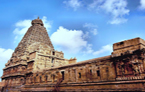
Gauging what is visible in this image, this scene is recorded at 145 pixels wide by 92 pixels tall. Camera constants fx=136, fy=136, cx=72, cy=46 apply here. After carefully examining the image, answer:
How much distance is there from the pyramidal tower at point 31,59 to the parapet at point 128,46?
13.9m

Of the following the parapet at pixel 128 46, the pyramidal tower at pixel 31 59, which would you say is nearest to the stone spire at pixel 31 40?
the pyramidal tower at pixel 31 59

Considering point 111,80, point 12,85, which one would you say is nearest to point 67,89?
point 111,80

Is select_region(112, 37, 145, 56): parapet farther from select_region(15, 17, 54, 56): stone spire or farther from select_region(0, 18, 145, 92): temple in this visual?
select_region(15, 17, 54, 56): stone spire

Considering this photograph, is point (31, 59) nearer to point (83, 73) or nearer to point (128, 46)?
point (83, 73)

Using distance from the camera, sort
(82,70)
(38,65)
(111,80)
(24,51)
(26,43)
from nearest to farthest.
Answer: (111,80) → (82,70) → (38,65) → (24,51) → (26,43)

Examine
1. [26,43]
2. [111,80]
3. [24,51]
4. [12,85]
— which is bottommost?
[12,85]

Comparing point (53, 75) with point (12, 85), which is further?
point (12, 85)

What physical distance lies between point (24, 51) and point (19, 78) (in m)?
6.38

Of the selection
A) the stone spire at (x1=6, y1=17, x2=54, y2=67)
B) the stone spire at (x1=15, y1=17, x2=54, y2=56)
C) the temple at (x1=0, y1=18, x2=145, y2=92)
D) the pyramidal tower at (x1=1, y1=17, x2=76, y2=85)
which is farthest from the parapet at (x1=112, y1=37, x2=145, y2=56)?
the stone spire at (x1=15, y1=17, x2=54, y2=56)

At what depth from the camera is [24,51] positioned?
31.2 m

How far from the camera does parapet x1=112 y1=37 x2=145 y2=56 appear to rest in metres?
12.8

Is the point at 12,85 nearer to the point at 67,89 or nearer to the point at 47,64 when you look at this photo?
the point at 47,64

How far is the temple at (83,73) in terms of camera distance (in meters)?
12.4

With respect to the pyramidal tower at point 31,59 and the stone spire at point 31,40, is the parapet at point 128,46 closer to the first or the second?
the pyramidal tower at point 31,59
